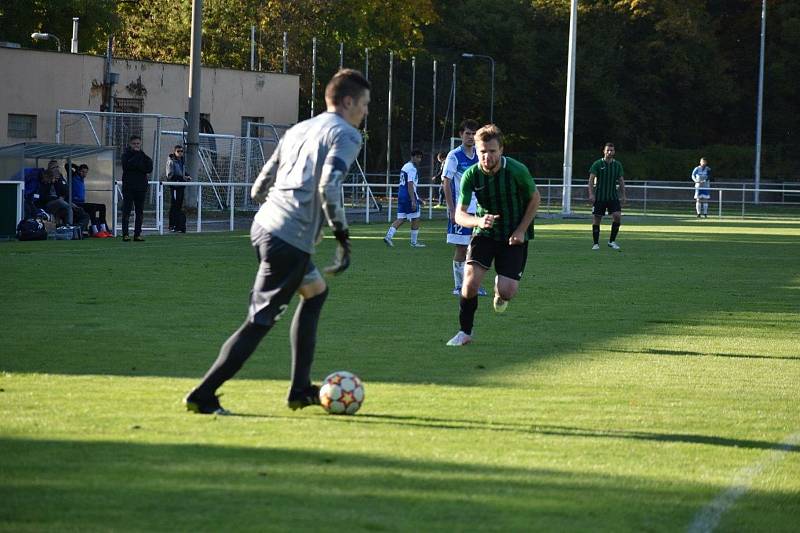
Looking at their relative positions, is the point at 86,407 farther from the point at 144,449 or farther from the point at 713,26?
the point at 713,26

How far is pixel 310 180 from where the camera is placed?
714cm

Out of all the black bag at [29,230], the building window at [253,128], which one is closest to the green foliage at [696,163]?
the building window at [253,128]

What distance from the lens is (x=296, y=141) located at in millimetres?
7246

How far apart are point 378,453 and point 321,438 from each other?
1.48ft

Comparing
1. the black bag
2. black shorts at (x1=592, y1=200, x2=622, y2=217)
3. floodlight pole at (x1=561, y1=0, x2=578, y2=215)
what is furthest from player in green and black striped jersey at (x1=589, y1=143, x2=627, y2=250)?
floodlight pole at (x1=561, y1=0, x2=578, y2=215)

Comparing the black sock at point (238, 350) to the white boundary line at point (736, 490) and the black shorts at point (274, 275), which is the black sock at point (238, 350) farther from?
the white boundary line at point (736, 490)

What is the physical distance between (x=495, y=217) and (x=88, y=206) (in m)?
17.2

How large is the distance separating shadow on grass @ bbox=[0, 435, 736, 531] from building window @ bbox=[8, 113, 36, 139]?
3198cm

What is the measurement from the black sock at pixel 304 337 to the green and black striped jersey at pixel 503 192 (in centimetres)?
342

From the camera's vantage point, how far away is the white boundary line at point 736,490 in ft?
17.6

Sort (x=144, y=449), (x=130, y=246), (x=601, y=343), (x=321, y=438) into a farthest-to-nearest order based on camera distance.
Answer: (x=130, y=246)
(x=601, y=343)
(x=321, y=438)
(x=144, y=449)

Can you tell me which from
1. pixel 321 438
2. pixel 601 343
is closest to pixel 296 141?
pixel 321 438

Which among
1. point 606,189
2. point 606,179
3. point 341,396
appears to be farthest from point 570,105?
point 341,396

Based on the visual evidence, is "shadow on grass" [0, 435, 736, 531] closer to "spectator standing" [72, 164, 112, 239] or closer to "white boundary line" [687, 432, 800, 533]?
"white boundary line" [687, 432, 800, 533]
